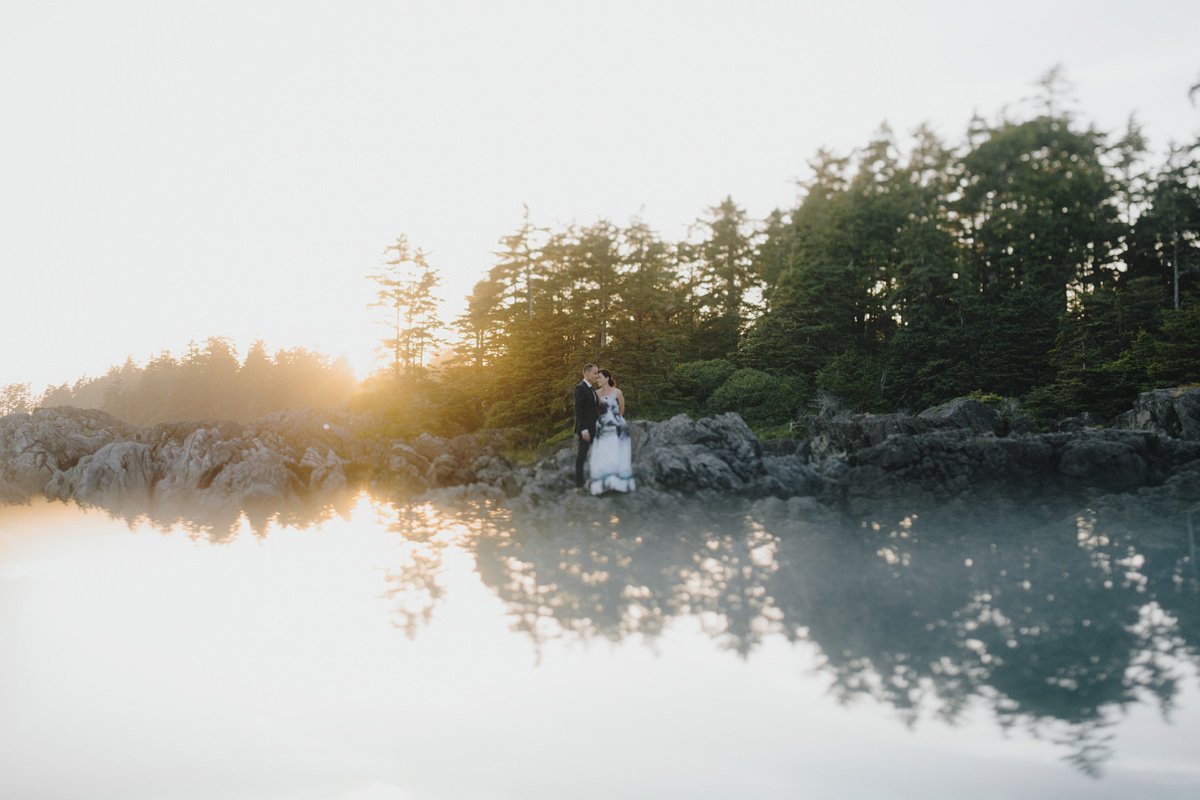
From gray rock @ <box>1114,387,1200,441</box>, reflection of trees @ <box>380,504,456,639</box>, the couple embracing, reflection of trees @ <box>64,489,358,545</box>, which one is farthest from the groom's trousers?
gray rock @ <box>1114,387,1200,441</box>

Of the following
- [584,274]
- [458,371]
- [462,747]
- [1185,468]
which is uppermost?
[584,274]

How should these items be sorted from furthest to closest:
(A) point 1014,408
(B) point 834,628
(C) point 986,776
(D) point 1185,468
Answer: (A) point 1014,408, (D) point 1185,468, (B) point 834,628, (C) point 986,776

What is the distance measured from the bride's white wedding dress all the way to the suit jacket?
0.13 metres

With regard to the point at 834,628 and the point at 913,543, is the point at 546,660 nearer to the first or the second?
the point at 834,628

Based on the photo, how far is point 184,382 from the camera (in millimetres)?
67312

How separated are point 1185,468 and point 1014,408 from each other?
1204 cm

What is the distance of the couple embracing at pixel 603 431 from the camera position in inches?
569

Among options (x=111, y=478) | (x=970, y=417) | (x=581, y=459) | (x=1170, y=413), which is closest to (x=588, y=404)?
(x=581, y=459)

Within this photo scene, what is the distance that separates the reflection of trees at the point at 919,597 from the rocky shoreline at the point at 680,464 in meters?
2.71

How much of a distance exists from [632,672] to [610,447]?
30.8 ft

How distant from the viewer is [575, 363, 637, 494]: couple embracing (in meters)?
14.4

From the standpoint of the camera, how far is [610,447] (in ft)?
48.8

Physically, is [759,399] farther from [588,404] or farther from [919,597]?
[919,597]

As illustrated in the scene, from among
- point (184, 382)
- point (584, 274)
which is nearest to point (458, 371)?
point (584, 274)
